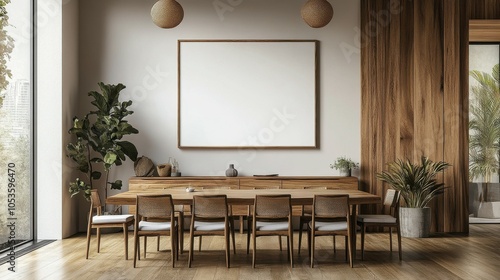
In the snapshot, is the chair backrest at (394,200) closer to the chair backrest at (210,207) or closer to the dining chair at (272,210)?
the dining chair at (272,210)

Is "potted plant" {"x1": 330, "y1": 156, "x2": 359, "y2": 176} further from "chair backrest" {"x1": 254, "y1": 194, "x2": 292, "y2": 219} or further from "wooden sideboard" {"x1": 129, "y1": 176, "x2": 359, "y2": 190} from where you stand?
"chair backrest" {"x1": 254, "y1": 194, "x2": 292, "y2": 219}

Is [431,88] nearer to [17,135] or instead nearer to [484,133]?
[484,133]

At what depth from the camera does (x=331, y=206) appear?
6684mm

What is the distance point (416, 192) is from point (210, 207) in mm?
3627

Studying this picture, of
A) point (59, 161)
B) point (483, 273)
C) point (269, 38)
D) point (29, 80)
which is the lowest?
point (483, 273)

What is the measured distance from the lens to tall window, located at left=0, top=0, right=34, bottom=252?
763 cm

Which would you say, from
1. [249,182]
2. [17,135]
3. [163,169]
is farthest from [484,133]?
[17,135]

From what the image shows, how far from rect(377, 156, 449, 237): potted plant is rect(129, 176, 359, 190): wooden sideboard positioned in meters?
0.66

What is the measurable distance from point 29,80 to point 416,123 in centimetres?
559

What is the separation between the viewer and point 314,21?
22.4ft

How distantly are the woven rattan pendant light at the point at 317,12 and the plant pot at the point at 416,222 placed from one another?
3.42 m

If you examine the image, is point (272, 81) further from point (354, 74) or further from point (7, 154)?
point (7, 154)

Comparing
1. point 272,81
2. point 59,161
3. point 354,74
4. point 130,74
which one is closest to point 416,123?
point 354,74

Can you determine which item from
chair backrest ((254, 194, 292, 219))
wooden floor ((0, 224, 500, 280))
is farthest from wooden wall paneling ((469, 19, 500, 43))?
chair backrest ((254, 194, 292, 219))
